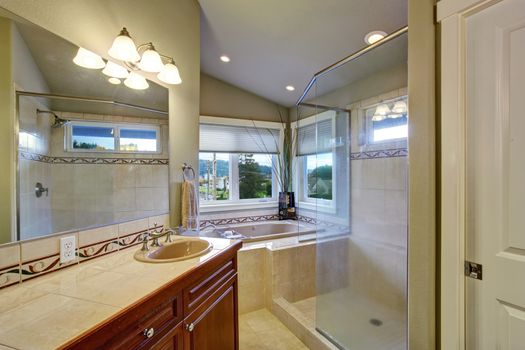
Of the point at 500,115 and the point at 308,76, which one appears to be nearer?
the point at 500,115

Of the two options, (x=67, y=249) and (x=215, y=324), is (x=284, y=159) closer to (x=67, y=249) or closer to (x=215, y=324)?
(x=215, y=324)

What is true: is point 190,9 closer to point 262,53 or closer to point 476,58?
point 262,53

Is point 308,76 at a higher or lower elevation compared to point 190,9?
lower

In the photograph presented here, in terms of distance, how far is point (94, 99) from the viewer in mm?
1490

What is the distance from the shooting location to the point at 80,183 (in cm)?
140

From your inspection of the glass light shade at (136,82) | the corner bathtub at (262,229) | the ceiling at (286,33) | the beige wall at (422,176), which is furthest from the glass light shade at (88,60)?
the corner bathtub at (262,229)

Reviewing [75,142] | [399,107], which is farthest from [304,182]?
[75,142]

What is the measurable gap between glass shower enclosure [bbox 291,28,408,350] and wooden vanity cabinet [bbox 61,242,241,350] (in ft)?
2.93

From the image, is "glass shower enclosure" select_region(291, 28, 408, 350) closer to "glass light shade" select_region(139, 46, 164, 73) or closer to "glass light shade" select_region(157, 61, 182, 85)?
"glass light shade" select_region(157, 61, 182, 85)

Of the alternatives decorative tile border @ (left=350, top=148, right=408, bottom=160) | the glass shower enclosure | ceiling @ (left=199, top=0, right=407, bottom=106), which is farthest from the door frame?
decorative tile border @ (left=350, top=148, right=408, bottom=160)

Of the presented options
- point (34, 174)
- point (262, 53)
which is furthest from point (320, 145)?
point (34, 174)

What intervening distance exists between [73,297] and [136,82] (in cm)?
139

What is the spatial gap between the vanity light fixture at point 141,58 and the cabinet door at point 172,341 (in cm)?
155

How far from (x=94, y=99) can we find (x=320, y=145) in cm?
240
